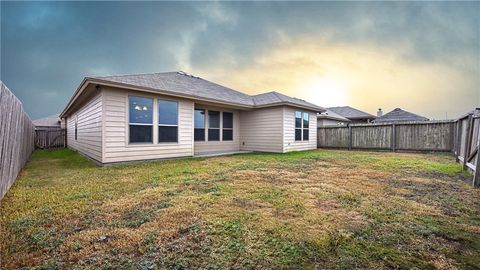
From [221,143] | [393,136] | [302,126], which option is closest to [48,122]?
[221,143]

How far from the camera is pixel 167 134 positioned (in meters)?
8.01

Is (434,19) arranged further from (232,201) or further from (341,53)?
(232,201)

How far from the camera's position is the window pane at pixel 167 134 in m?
7.80

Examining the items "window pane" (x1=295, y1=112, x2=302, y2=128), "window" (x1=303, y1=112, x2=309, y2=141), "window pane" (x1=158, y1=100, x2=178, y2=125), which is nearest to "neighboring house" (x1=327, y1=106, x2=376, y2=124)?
"window" (x1=303, y1=112, x2=309, y2=141)

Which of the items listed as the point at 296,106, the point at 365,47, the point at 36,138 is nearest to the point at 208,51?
the point at 296,106

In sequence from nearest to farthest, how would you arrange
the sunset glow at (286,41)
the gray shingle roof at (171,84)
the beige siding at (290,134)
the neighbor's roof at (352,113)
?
1. the gray shingle roof at (171,84)
2. the sunset glow at (286,41)
3. the beige siding at (290,134)
4. the neighbor's roof at (352,113)

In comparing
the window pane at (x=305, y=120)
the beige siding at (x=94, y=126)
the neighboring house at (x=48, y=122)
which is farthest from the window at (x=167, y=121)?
the neighboring house at (x=48, y=122)

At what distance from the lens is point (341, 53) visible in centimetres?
1070

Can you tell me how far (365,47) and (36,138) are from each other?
22733 mm

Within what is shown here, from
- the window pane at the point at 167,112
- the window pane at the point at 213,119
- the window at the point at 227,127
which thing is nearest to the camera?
the window pane at the point at 167,112

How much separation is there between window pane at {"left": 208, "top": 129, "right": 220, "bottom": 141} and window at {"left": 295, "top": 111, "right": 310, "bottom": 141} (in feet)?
15.1

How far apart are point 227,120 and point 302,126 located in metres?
4.59

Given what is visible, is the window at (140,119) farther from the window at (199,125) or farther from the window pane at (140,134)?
the window at (199,125)

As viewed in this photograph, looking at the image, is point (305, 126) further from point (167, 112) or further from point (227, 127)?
point (167, 112)
